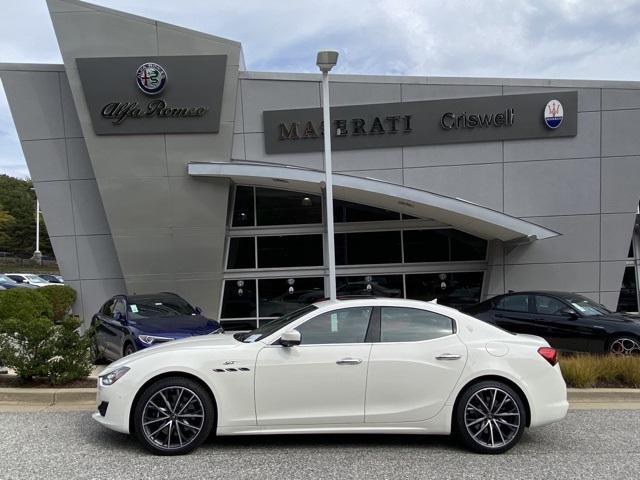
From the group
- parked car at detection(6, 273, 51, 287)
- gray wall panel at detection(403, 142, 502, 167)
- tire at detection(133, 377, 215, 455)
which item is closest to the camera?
tire at detection(133, 377, 215, 455)

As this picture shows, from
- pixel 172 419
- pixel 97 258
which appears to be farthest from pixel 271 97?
pixel 172 419

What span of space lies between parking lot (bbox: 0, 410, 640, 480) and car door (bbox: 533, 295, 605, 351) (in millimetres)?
3892

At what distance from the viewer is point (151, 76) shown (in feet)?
47.1

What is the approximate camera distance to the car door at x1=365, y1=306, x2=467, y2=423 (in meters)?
5.17

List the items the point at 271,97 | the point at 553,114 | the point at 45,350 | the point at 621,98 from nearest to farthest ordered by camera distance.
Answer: the point at 45,350 < the point at 621,98 < the point at 553,114 < the point at 271,97

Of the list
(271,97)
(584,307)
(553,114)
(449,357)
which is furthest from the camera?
(271,97)

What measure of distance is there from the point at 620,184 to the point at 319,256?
27.1 feet

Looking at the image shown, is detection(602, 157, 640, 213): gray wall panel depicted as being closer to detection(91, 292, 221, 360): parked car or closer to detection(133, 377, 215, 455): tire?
detection(91, 292, 221, 360): parked car

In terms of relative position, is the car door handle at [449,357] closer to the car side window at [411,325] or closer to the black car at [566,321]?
the car side window at [411,325]

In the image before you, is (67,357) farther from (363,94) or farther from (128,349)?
(363,94)

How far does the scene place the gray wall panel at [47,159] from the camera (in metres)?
15.4

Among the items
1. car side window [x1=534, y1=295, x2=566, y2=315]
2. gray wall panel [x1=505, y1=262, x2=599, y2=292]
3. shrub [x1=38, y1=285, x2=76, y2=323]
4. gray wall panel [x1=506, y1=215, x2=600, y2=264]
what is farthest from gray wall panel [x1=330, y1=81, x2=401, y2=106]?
shrub [x1=38, y1=285, x2=76, y2=323]

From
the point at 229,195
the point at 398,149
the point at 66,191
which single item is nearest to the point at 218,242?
the point at 229,195

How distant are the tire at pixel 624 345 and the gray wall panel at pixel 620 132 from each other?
261 inches
